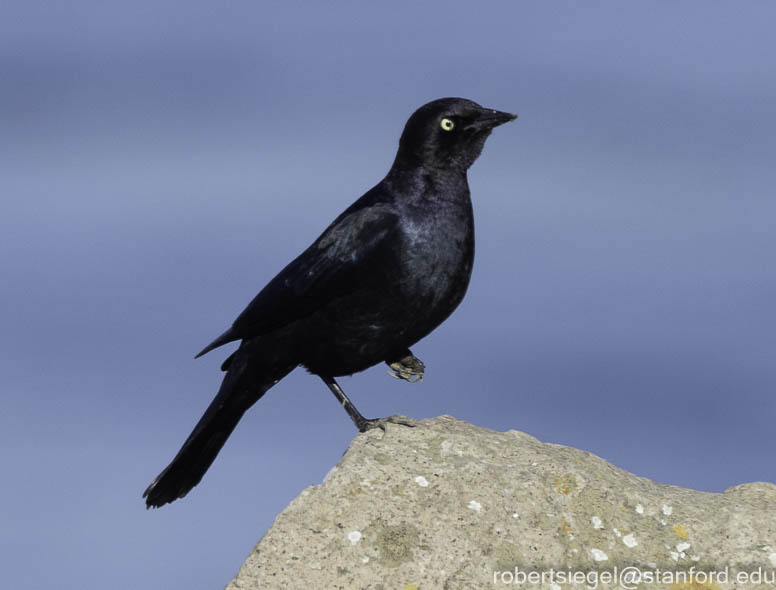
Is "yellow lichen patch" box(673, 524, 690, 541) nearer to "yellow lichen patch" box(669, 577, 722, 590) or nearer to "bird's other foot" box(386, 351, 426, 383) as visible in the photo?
"yellow lichen patch" box(669, 577, 722, 590)

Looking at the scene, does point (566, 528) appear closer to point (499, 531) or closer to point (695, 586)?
point (499, 531)

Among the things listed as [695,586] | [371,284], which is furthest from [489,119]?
[695,586]

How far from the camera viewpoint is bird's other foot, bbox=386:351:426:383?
7.22m

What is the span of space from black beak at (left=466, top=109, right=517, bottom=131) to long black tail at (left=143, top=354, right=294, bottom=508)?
2.05m

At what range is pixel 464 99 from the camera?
6.69 m

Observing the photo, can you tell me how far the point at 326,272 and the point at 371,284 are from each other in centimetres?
34

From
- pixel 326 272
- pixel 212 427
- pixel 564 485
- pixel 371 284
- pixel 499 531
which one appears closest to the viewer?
pixel 499 531

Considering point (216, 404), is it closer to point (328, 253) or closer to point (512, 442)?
point (328, 253)

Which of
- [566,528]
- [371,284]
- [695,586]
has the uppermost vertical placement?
[371,284]

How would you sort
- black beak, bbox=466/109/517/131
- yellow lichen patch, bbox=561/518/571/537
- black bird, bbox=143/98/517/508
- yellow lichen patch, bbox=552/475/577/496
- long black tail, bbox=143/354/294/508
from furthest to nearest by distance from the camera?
long black tail, bbox=143/354/294/508 < black beak, bbox=466/109/517/131 < black bird, bbox=143/98/517/508 < yellow lichen patch, bbox=552/475/577/496 < yellow lichen patch, bbox=561/518/571/537

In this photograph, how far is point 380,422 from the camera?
659cm

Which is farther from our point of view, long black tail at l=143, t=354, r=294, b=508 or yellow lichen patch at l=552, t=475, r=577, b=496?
long black tail at l=143, t=354, r=294, b=508

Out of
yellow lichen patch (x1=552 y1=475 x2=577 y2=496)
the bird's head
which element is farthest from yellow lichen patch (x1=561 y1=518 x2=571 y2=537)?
the bird's head

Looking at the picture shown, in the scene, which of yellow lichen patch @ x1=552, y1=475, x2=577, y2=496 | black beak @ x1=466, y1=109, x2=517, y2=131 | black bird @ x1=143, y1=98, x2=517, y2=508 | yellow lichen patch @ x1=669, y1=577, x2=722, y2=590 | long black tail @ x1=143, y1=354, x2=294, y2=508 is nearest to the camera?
Result: yellow lichen patch @ x1=669, y1=577, x2=722, y2=590
